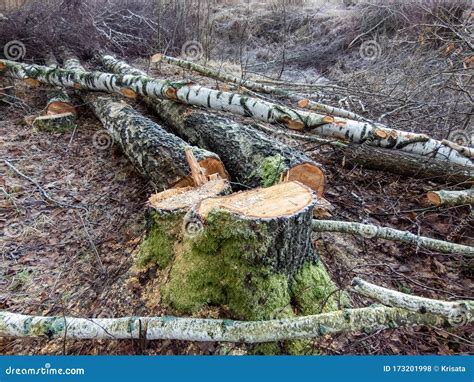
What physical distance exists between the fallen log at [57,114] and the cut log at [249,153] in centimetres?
196

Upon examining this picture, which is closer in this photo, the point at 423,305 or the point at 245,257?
the point at 423,305

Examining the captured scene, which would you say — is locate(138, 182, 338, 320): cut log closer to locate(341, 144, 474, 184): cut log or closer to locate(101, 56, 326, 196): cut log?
locate(101, 56, 326, 196): cut log

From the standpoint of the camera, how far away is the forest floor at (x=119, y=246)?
2.20m

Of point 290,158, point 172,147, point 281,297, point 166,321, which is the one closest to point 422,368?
point 281,297

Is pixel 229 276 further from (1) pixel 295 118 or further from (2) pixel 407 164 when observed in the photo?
(2) pixel 407 164

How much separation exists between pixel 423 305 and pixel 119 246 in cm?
219

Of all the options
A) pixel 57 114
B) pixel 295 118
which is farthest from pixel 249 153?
pixel 57 114

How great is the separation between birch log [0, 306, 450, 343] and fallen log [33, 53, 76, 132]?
3568mm

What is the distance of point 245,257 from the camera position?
206cm

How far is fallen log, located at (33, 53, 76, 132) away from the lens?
491 cm

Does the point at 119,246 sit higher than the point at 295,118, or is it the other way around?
the point at 295,118

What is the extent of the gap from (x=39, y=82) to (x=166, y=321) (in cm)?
502

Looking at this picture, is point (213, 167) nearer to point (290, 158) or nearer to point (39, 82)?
point (290, 158)

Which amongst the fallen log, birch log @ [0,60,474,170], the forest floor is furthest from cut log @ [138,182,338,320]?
the fallen log
